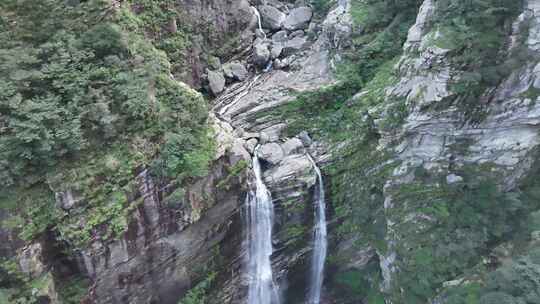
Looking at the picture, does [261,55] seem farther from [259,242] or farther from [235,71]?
[259,242]

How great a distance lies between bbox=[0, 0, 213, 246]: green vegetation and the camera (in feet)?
30.6

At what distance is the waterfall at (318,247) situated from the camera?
14.5 metres

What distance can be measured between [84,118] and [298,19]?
11632mm

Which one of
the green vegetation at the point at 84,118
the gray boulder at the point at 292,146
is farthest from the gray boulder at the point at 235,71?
the green vegetation at the point at 84,118

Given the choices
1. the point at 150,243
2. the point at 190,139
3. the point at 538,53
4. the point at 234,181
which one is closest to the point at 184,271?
the point at 150,243

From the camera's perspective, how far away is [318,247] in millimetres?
15188

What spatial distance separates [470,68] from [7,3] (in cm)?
1292

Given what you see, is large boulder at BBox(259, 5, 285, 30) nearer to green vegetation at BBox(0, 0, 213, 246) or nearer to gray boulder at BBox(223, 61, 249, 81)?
gray boulder at BBox(223, 61, 249, 81)

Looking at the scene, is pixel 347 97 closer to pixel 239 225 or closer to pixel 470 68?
pixel 470 68

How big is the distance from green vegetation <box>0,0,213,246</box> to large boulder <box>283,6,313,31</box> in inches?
322

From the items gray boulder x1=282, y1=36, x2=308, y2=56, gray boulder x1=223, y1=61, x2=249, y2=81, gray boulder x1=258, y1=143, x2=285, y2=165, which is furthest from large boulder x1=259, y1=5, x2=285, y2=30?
gray boulder x1=258, y1=143, x2=285, y2=165

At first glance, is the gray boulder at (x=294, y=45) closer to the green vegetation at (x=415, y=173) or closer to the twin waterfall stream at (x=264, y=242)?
the green vegetation at (x=415, y=173)

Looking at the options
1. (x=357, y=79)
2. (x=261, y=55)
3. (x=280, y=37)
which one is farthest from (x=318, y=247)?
(x=280, y=37)

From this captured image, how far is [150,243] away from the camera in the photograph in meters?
11.4
